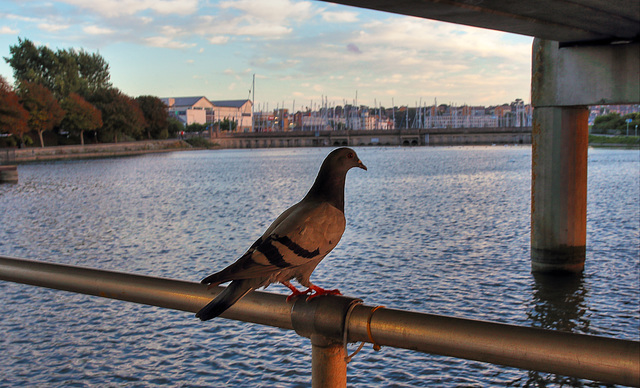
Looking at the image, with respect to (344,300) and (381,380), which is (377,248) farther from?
(344,300)

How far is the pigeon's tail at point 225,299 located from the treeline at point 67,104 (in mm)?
86768

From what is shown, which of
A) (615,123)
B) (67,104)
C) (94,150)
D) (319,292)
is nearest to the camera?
(319,292)

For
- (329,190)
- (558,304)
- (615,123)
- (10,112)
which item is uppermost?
(10,112)

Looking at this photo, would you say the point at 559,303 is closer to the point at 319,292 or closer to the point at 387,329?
the point at 319,292

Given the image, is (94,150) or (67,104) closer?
(67,104)

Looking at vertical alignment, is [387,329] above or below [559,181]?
above

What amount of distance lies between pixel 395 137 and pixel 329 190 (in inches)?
6734

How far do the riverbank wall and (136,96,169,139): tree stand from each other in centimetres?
277

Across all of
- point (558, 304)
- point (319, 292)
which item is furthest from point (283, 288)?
point (319, 292)

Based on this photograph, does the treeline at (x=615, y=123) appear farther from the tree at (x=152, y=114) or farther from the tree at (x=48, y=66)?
the tree at (x=48, y=66)

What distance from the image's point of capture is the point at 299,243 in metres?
2.40

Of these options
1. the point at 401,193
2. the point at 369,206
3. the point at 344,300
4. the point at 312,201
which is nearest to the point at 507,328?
the point at 344,300

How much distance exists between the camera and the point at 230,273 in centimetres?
203

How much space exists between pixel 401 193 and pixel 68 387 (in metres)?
31.9
